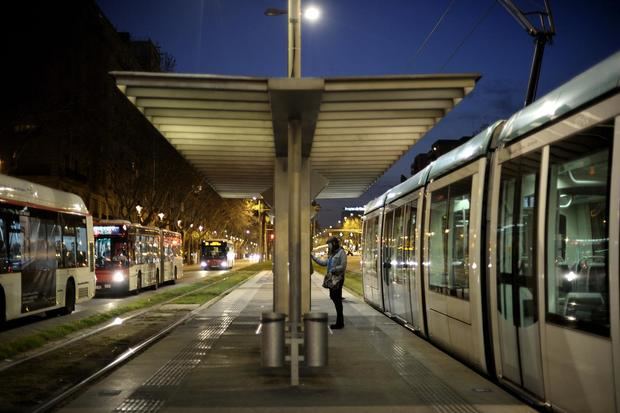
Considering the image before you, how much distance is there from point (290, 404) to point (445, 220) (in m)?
4.48

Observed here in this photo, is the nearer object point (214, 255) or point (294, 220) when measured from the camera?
point (294, 220)

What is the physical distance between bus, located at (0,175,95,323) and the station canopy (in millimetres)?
4024

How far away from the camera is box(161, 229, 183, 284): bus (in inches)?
1502

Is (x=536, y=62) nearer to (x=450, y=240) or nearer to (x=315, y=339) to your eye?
(x=450, y=240)

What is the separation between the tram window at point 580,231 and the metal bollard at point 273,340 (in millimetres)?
3400

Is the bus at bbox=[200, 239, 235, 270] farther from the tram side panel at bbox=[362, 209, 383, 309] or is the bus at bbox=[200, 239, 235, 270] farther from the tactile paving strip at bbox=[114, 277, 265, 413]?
the tactile paving strip at bbox=[114, 277, 265, 413]

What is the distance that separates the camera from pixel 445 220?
11.2 metres

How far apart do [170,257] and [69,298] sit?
20.5 m

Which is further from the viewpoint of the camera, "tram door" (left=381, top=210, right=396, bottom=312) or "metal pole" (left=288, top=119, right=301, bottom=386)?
"tram door" (left=381, top=210, right=396, bottom=312)

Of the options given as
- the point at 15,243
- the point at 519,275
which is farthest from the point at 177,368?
the point at 15,243

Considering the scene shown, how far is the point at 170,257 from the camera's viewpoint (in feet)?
132

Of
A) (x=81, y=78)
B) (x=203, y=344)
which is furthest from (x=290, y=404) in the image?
(x=81, y=78)

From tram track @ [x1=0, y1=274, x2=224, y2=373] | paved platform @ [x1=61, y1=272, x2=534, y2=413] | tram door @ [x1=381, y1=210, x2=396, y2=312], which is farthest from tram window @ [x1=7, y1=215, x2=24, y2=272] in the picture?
tram door @ [x1=381, y1=210, x2=396, y2=312]

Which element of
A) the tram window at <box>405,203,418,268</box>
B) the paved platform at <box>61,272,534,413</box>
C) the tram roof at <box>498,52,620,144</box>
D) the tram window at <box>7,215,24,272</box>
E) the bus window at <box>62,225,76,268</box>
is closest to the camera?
the tram roof at <box>498,52,620,144</box>
